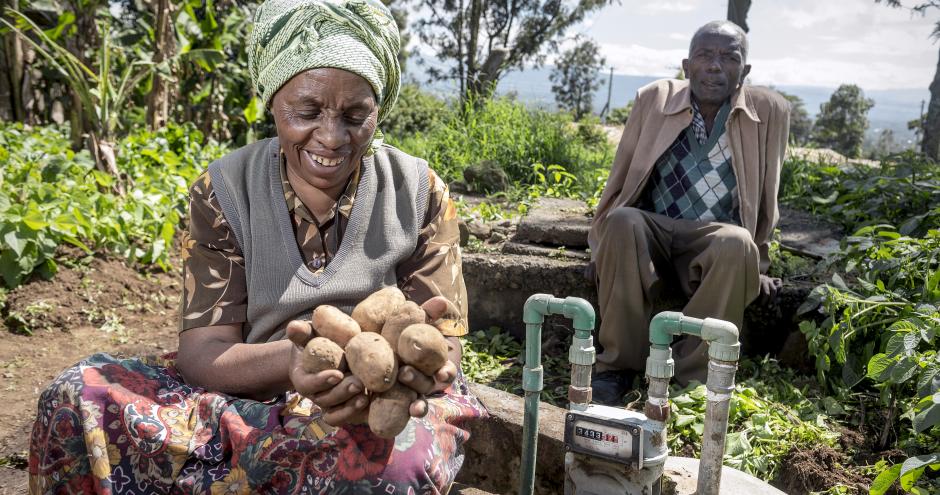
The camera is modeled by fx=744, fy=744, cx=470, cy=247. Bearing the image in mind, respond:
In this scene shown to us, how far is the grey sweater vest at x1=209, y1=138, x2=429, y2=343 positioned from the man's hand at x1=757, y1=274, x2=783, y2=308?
6.23ft

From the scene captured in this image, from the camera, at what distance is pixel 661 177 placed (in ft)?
11.3

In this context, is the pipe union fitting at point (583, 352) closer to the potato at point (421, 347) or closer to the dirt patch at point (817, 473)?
the potato at point (421, 347)

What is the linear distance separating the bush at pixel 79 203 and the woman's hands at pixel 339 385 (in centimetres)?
285

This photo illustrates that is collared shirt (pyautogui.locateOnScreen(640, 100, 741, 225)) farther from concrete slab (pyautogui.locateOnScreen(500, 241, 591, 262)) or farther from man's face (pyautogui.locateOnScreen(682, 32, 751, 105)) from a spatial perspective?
concrete slab (pyautogui.locateOnScreen(500, 241, 591, 262))

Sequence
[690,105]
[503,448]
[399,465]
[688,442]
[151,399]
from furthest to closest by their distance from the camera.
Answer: [690,105]
[688,442]
[503,448]
[151,399]
[399,465]

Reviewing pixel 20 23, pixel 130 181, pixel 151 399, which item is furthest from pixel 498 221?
pixel 20 23

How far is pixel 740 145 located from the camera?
3.32 m

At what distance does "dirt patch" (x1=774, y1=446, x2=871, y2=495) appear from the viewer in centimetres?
240

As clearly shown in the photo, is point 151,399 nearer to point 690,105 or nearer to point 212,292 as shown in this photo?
point 212,292

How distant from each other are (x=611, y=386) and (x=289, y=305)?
168cm

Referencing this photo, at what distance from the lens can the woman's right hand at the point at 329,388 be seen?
1.38 metres

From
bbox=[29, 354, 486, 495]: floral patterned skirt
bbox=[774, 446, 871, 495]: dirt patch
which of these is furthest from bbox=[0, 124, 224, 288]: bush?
bbox=[774, 446, 871, 495]: dirt patch

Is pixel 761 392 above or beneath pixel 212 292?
beneath

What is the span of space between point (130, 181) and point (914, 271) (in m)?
4.91
